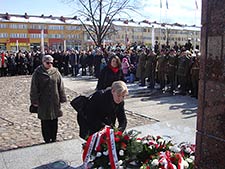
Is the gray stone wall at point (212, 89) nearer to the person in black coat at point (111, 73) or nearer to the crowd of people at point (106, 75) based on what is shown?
the crowd of people at point (106, 75)

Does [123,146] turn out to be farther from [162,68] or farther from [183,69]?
[162,68]

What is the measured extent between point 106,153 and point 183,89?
8.61 m

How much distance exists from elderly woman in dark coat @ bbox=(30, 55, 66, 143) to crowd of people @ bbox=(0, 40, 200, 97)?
1.79 m

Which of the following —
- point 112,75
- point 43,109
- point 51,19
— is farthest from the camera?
point 51,19

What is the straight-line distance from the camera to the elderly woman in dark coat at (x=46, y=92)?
17.5 ft

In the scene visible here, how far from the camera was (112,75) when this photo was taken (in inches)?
279

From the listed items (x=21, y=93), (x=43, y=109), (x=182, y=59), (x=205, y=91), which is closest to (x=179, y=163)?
(x=205, y=91)

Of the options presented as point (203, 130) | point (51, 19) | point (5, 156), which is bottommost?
point (5, 156)

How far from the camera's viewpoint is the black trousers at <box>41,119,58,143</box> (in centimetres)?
560

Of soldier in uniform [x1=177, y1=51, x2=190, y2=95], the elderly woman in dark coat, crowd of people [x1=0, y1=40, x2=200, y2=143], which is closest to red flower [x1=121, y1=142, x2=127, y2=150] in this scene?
crowd of people [x1=0, y1=40, x2=200, y2=143]

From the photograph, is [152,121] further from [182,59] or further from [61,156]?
[182,59]

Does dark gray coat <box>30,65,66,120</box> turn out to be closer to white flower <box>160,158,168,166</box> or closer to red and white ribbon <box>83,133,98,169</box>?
red and white ribbon <box>83,133,98,169</box>

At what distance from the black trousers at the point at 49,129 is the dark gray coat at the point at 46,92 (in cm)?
16

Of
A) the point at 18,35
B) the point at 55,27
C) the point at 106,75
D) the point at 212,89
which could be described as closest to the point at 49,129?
the point at 106,75
